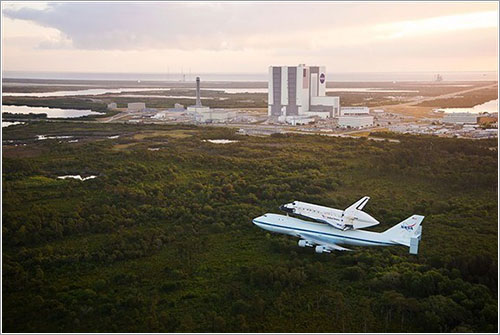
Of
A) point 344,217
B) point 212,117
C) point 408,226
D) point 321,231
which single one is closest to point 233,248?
point 321,231

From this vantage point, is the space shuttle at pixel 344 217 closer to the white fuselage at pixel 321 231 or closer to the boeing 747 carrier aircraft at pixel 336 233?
the boeing 747 carrier aircraft at pixel 336 233

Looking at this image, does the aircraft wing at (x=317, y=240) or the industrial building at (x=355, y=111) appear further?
the industrial building at (x=355, y=111)

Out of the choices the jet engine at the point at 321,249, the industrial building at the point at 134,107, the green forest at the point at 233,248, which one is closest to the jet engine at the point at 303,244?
the green forest at the point at 233,248

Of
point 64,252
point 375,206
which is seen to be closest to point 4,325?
point 64,252

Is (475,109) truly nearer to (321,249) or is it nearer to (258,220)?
(258,220)

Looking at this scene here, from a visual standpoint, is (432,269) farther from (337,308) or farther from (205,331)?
(205,331)

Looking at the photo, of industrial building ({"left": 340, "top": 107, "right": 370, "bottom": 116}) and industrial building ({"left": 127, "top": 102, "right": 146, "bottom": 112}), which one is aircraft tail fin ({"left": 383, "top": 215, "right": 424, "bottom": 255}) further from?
industrial building ({"left": 127, "top": 102, "right": 146, "bottom": 112})

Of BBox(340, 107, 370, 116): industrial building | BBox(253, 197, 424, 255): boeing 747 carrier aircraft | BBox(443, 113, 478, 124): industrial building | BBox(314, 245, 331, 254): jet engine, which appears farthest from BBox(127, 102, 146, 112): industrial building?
BBox(314, 245, 331, 254): jet engine
